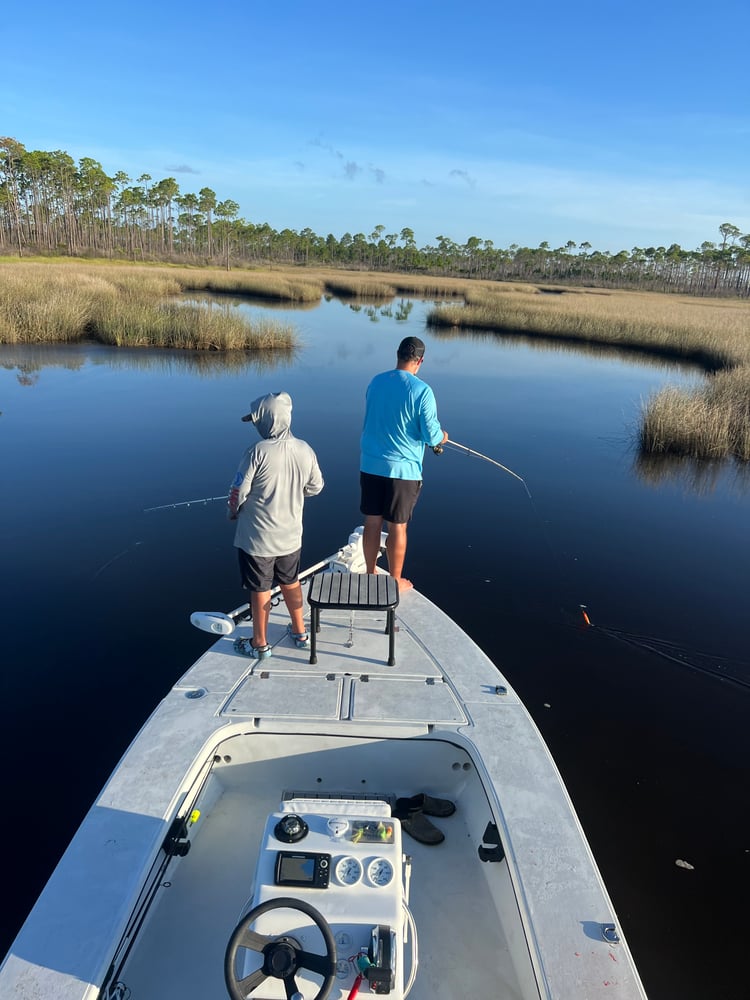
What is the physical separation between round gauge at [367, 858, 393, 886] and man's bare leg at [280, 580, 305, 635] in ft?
6.12

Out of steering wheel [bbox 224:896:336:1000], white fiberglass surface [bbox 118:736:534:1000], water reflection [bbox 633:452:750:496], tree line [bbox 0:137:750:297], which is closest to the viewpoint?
steering wheel [bbox 224:896:336:1000]

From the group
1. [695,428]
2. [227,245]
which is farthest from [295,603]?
[227,245]

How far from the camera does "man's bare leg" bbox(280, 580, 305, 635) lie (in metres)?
3.66

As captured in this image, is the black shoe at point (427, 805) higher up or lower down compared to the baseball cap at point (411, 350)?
lower down

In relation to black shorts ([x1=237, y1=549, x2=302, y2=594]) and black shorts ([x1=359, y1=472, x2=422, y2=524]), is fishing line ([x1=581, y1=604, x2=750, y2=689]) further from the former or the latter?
black shorts ([x1=237, y1=549, x2=302, y2=594])

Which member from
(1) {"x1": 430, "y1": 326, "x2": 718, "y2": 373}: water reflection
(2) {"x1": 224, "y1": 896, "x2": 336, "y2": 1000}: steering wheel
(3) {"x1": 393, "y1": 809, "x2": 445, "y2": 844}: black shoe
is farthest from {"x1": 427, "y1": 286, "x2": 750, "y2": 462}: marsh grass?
(2) {"x1": 224, "y1": 896, "x2": 336, "y2": 1000}: steering wheel

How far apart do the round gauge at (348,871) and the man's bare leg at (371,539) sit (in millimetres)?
2727

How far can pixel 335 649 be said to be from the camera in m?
3.71

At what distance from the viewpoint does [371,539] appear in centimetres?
464

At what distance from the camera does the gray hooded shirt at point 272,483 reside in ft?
10.4

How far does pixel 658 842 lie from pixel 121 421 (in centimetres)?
1097

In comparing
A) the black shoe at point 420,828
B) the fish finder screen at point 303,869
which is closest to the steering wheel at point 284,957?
the fish finder screen at point 303,869

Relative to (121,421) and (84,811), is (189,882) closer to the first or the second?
(84,811)

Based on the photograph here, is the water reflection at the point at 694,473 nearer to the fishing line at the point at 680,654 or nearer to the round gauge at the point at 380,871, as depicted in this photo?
the fishing line at the point at 680,654
